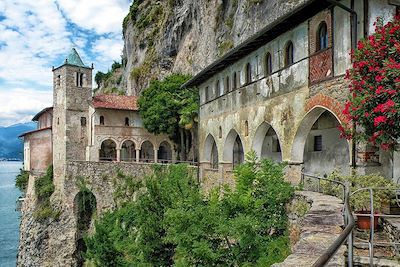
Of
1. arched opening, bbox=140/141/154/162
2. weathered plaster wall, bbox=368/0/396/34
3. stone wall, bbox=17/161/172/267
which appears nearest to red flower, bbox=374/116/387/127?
weathered plaster wall, bbox=368/0/396/34

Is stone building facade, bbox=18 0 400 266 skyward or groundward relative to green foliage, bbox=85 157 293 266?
skyward

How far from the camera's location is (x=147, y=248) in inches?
682

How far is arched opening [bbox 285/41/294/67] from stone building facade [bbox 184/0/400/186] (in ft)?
0.13

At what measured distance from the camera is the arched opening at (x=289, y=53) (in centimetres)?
1566

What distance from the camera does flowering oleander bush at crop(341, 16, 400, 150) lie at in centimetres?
848

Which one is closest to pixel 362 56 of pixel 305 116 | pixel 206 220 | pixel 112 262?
pixel 305 116

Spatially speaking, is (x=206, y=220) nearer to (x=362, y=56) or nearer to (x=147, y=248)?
(x=362, y=56)

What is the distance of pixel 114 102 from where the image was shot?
4056 cm

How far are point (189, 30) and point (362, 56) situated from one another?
36.8m

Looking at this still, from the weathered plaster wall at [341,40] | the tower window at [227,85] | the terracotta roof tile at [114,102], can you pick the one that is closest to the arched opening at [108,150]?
the terracotta roof tile at [114,102]

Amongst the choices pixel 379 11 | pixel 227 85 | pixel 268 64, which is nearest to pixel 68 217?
pixel 227 85

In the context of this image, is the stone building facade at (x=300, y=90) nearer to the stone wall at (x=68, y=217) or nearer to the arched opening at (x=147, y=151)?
the stone wall at (x=68, y=217)

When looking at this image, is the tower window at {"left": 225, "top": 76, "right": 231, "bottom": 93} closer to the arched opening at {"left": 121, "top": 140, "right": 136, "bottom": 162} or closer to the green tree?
the green tree

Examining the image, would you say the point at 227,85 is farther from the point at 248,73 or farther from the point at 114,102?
the point at 114,102
